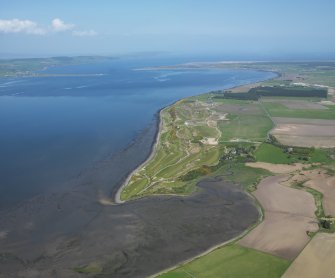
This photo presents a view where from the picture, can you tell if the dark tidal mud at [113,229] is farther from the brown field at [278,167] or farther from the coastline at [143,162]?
the brown field at [278,167]

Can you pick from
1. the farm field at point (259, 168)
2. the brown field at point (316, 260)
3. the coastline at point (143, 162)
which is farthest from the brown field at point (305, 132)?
the brown field at point (316, 260)

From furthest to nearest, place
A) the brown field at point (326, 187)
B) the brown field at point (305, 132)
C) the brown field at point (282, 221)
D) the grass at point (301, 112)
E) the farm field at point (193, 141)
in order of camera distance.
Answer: the grass at point (301, 112)
the brown field at point (305, 132)
the farm field at point (193, 141)
the brown field at point (326, 187)
the brown field at point (282, 221)

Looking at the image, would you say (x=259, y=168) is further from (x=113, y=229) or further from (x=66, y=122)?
(x=66, y=122)

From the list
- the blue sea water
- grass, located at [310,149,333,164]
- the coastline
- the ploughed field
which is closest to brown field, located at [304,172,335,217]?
the ploughed field

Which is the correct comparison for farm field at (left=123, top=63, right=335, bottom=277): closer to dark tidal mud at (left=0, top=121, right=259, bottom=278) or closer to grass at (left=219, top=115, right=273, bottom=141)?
grass at (left=219, top=115, right=273, bottom=141)

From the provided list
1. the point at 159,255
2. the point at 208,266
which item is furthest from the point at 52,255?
the point at 208,266

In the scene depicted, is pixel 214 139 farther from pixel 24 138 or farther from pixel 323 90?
pixel 323 90

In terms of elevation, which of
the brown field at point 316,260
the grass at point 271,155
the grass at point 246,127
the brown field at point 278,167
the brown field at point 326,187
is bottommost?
the brown field at point 316,260
